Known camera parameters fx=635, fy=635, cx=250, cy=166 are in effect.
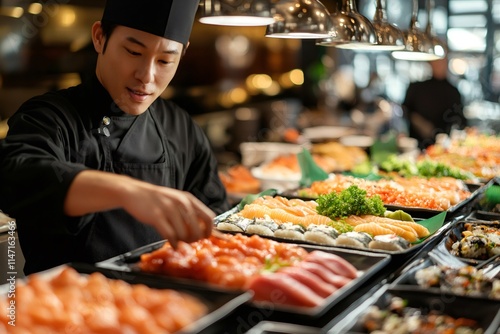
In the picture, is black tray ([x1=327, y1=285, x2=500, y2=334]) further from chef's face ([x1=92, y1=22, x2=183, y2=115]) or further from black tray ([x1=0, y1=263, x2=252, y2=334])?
chef's face ([x1=92, y1=22, x2=183, y2=115])

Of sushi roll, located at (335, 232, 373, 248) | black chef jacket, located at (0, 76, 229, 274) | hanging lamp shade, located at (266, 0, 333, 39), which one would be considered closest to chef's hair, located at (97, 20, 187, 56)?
black chef jacket, located at (0, 76, 229, 274)

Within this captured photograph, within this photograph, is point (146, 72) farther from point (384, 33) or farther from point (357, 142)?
point (357, 142)

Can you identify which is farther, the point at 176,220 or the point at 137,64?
the point at 137,64

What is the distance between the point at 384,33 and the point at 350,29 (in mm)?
411

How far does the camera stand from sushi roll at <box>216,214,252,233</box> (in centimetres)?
278

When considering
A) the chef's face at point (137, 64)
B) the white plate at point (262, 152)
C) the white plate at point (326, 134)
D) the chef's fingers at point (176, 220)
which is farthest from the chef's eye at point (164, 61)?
the white plate at point (326, 134)

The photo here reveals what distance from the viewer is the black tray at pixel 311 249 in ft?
5.85

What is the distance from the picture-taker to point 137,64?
2.71 m

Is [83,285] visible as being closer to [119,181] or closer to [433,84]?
[119,181]

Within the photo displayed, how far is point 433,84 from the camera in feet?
29.9

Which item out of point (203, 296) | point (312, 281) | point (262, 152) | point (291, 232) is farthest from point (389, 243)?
point (262, 152)

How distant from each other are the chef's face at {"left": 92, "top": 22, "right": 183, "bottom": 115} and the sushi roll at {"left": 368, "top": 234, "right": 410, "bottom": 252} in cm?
114

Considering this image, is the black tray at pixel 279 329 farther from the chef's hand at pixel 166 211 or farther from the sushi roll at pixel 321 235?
the sushi roll at pixel 321 235

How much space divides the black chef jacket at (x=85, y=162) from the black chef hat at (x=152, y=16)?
0.35 metres
